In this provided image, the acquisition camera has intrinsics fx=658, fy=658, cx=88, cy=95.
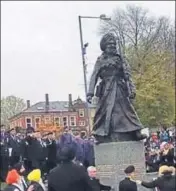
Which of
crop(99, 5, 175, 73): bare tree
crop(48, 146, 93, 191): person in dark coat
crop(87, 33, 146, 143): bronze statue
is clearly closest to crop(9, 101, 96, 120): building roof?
crop(99, 5, 175, 73): bare tree

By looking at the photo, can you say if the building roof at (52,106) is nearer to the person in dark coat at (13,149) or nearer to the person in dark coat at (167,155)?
the person in dark coat at (167,155)

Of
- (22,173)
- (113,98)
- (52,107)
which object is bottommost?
(22,173)

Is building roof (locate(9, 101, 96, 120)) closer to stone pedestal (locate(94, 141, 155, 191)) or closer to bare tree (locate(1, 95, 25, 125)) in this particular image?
bare tree (locate(1, 95, 25, 125))

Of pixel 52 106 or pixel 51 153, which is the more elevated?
pixel 52 106

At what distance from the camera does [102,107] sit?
13961 mm

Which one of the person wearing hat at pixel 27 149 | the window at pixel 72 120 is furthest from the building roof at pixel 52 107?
the person wearing hat at pixel 27 149

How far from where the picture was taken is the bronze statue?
13680mm

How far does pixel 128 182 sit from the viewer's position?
11.9 meters

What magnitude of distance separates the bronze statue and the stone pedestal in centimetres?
26

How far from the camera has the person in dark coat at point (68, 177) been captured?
837 centimetres

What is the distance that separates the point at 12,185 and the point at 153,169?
11.7 meters

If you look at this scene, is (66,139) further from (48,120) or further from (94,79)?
(48,120)

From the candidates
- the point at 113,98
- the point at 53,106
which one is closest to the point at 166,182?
the point at 113,98

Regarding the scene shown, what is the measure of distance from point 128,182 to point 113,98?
2455mm
